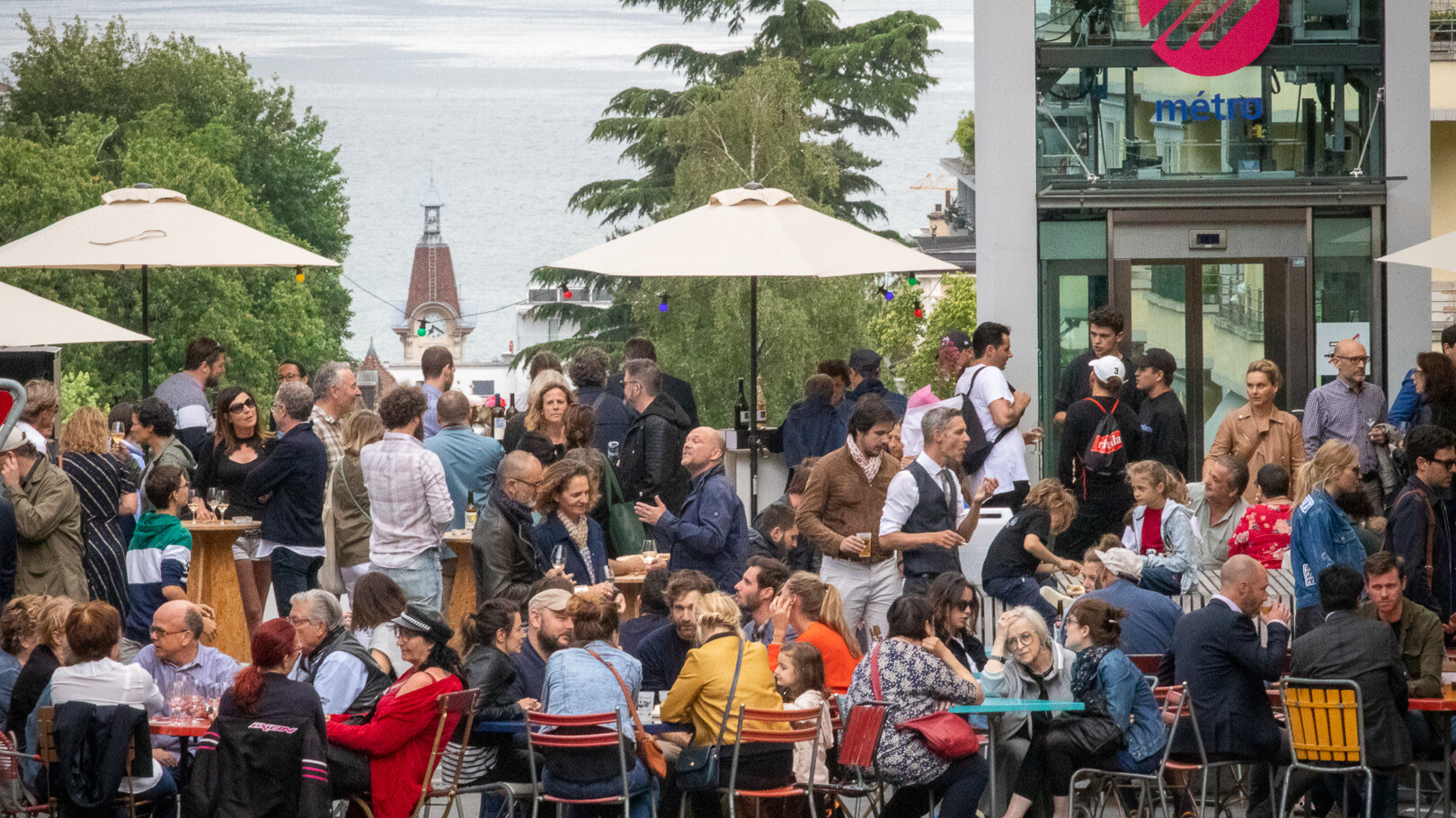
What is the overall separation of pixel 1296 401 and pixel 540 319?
4149cm

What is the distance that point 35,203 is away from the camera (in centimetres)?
5434

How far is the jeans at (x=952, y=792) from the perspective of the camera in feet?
24.5

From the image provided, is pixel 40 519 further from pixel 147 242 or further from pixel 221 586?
pixel 147 242

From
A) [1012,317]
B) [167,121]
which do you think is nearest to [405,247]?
[167,121]

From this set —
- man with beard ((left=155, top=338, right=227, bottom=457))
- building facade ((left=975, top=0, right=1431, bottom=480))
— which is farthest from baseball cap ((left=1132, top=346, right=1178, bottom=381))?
man with beard ((left=155, top=338, right=227, bottom=457))

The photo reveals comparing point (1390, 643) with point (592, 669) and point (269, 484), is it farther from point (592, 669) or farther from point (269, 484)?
point (269, 484)

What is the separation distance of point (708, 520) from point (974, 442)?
2.69 m

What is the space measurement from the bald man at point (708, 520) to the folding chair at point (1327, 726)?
2757 millimetres

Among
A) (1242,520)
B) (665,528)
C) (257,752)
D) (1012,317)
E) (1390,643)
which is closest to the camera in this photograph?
(257,752)

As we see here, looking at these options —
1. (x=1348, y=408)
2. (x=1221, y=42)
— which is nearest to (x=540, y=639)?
(x=1348, y=408)

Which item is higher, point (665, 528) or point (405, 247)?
point (405, 247)

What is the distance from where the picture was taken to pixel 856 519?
916 centimetres

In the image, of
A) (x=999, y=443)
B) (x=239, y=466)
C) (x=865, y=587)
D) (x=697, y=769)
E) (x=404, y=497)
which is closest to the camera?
(x=697, y=769)

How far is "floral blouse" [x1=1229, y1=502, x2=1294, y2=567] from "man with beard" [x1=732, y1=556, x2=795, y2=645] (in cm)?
295
